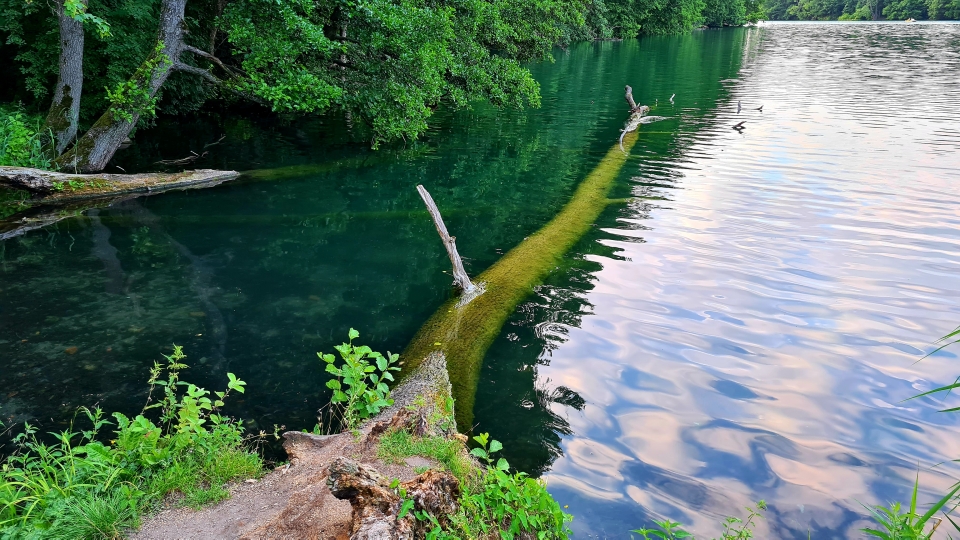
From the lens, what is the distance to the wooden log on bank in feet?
40.3

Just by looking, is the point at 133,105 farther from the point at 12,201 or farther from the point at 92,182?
the point at 12,201

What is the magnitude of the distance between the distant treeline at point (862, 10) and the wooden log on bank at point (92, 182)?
135 m

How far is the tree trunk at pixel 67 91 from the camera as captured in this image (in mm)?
13665

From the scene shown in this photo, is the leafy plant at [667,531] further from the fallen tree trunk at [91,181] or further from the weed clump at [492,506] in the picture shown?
the fallen tree trunk at [91,181]

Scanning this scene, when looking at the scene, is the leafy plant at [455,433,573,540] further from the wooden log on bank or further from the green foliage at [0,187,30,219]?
the green foliage at [0,187,30,219]

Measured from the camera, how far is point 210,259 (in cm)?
1095

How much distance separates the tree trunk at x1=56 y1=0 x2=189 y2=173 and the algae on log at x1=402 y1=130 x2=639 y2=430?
359 inches

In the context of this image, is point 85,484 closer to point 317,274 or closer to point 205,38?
point 317,274

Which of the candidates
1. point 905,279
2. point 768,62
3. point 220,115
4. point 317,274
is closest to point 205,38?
point 220,115

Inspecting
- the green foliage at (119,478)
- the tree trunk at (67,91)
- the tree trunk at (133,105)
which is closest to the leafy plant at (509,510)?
the green foliage at (119,478)

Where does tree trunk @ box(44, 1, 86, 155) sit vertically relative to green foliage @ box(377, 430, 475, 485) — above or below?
above

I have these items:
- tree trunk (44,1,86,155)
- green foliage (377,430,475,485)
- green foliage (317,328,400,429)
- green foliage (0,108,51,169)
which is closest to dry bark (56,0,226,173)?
tree trunk (44,1,86,155)

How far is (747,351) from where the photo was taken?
26.6 feet

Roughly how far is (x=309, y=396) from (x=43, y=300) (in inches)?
195
